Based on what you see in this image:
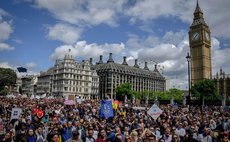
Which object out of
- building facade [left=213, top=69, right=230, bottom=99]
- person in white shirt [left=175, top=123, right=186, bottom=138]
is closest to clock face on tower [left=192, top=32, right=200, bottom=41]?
building facade [left=213, top=69, right=230, bottom=99]

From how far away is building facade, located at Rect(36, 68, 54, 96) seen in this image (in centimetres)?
12356

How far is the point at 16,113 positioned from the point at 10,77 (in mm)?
88471

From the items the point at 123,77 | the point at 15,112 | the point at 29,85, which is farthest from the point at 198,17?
the point at 15,112

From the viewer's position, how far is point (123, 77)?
5404 inches

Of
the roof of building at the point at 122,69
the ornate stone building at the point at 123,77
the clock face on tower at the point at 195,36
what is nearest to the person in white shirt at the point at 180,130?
the ornate stone building at the point at 123,77

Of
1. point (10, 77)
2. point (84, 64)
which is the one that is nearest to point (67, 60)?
point (84, 64)

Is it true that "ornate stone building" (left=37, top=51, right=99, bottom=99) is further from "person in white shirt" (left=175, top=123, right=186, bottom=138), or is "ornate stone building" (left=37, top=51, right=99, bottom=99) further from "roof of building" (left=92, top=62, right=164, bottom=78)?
"person in white shirt" (left=175, top=123, right=186, bottom=138)

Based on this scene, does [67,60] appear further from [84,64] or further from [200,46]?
[200,46]

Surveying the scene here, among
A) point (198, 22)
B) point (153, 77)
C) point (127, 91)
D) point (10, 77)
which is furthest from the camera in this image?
point (153, 77)

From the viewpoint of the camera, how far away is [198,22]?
131 metres

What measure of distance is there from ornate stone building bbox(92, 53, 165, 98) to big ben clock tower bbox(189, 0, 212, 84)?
29353mm

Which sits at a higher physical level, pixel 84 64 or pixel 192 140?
pixel 84 64

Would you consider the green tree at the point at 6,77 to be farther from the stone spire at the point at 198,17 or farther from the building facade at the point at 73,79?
the stone spire at the point at 198,17

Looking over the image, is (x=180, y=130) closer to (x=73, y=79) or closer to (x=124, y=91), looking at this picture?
(x=124, y=91)
